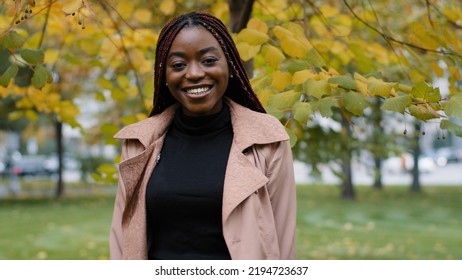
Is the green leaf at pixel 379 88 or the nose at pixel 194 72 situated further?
the green leaf at pixel 379 88

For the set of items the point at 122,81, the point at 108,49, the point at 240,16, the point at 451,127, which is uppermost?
the point at 240,16

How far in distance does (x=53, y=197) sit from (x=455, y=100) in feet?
61.5

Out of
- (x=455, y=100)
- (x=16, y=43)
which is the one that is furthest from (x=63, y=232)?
(x=455, y=100)

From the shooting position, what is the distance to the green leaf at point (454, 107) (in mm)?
2664

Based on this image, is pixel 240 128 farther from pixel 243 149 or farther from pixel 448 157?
pixel 448 157

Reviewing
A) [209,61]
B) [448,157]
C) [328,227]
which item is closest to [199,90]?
[209,61]

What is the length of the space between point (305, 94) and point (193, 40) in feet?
3.98

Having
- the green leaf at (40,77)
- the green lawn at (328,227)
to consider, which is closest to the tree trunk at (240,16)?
the green leaf at (40,77)

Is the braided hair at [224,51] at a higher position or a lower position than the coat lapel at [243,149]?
higher

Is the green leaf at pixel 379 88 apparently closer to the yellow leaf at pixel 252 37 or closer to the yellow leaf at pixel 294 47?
the yellow leaf at pixel 294 47

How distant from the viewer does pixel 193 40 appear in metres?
2.08

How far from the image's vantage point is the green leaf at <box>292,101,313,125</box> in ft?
9.07

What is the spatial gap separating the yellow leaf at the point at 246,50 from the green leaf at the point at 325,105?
19.1 inches
